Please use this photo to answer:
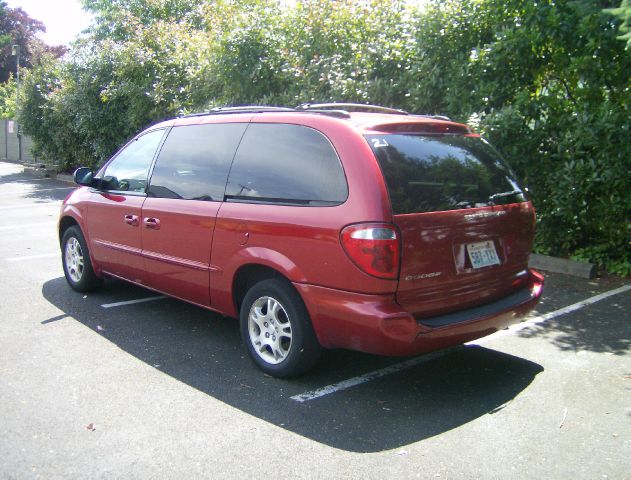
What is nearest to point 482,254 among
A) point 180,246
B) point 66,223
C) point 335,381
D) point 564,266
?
point 335,381

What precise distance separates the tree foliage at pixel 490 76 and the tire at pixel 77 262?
185 inches

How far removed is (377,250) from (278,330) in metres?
1.04

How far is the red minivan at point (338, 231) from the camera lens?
3.76 m

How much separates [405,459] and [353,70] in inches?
299

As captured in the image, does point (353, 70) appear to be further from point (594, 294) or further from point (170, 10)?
point (170, 10)

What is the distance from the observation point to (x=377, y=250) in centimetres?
369

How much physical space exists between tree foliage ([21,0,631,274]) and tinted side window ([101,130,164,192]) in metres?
4.23

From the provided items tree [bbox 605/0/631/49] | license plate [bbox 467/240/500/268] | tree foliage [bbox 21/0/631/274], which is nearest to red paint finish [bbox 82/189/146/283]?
license plate [bbox 467/240/500/268]

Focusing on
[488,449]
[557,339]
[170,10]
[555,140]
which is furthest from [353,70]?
[170,10]

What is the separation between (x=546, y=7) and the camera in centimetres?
761

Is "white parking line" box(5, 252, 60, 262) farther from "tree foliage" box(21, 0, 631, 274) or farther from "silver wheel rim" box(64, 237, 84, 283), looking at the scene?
"tree foliage" box(21, 0, 631, 274)

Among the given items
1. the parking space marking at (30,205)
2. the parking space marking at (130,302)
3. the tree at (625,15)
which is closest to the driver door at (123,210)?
the parking space marking at (130,302)

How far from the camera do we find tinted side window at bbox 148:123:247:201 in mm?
4785

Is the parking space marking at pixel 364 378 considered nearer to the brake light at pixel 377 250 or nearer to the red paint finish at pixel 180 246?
the brake light at pixel 377 250
